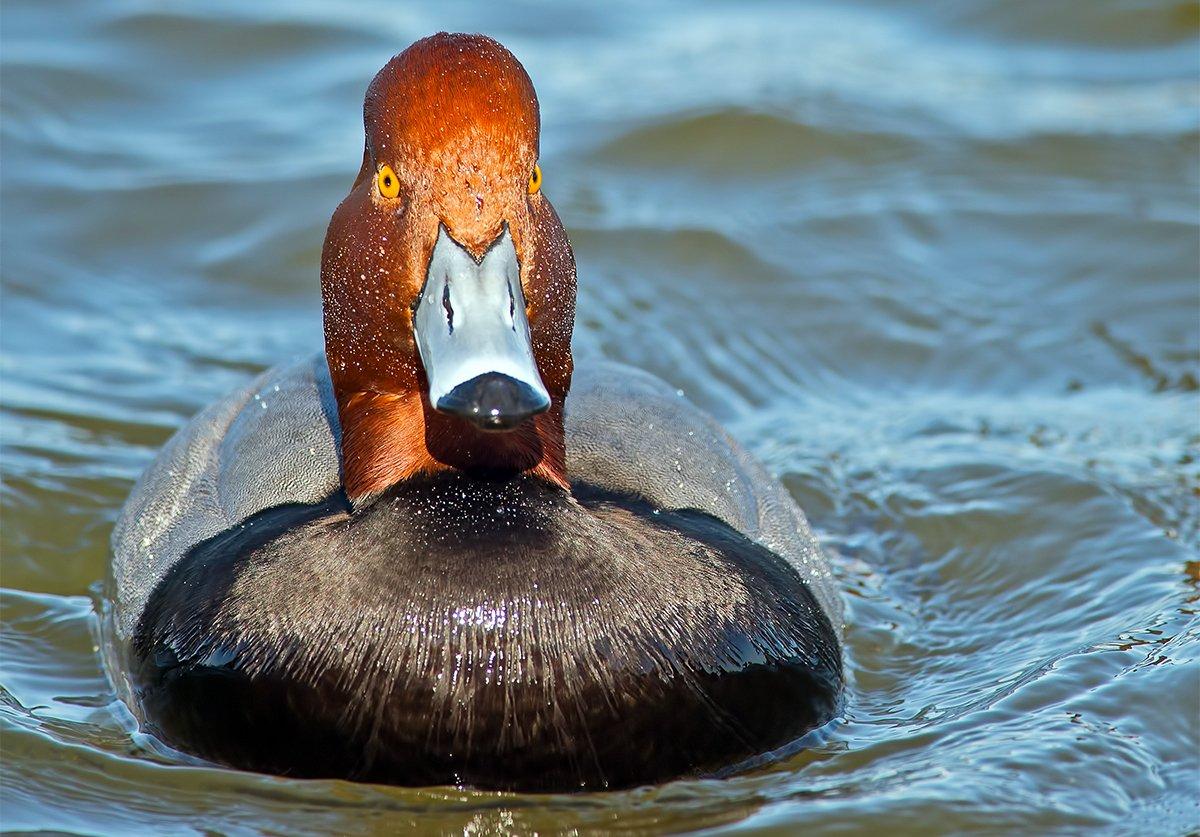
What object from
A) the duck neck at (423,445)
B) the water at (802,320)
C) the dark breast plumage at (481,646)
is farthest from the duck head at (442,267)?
the water at (802,320)

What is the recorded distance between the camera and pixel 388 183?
4.34 meters

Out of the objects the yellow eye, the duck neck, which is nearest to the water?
the duck neck

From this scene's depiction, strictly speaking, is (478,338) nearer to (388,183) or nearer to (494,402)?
(494,402)

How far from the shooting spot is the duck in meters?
4.11

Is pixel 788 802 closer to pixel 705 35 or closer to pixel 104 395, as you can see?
pixel 104 395

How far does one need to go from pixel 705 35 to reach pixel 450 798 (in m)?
7.49

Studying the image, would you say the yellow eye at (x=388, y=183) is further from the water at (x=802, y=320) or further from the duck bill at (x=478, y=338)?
the water at (x=802, y=320)

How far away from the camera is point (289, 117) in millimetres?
9969

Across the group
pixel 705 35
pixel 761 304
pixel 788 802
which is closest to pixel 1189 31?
pixel 705 35

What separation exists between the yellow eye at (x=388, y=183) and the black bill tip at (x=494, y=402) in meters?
0.76

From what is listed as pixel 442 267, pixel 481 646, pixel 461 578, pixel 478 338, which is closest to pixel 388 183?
pixel 442 267

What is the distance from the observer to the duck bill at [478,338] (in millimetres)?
3717

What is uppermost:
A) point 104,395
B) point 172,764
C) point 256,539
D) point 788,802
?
point 104,395

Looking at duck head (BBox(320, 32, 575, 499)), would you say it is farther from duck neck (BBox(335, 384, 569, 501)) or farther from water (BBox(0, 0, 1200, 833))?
water (BBox(0, 0, 1200, 833))
